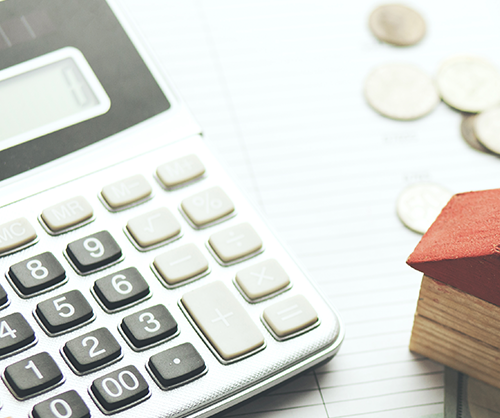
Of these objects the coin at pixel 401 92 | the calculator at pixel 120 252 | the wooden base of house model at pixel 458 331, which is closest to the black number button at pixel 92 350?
the calculator at pixel 120 252

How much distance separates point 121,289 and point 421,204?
227mm

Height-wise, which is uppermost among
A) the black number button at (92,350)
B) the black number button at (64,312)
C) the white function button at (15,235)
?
the white function button at (15,235)

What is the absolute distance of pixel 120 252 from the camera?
12.5 inches

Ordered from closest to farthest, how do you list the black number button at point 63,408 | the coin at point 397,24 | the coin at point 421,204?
1. the black number button at point 63,408
2. the coin at point 421,204
3. the coin at point 397,24

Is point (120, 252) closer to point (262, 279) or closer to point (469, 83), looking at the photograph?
point (262, 279)

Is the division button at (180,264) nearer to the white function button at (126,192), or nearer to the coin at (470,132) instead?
the white function button at (126,192)

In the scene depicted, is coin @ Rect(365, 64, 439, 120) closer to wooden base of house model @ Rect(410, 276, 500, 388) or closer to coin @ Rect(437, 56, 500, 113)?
coin @ Rect(437, 56, 500, 113)

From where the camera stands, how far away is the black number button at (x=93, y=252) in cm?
31

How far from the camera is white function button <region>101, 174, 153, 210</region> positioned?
332 mm

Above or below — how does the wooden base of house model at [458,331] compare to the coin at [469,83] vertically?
below

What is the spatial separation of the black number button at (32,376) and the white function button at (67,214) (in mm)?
74

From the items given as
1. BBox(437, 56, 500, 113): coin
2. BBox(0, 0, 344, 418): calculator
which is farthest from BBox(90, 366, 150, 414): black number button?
BBox(437, 56, 500, 113): coin

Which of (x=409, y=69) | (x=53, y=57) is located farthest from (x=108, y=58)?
(x=409, y=69)

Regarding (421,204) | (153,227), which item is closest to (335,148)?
(421,204)
